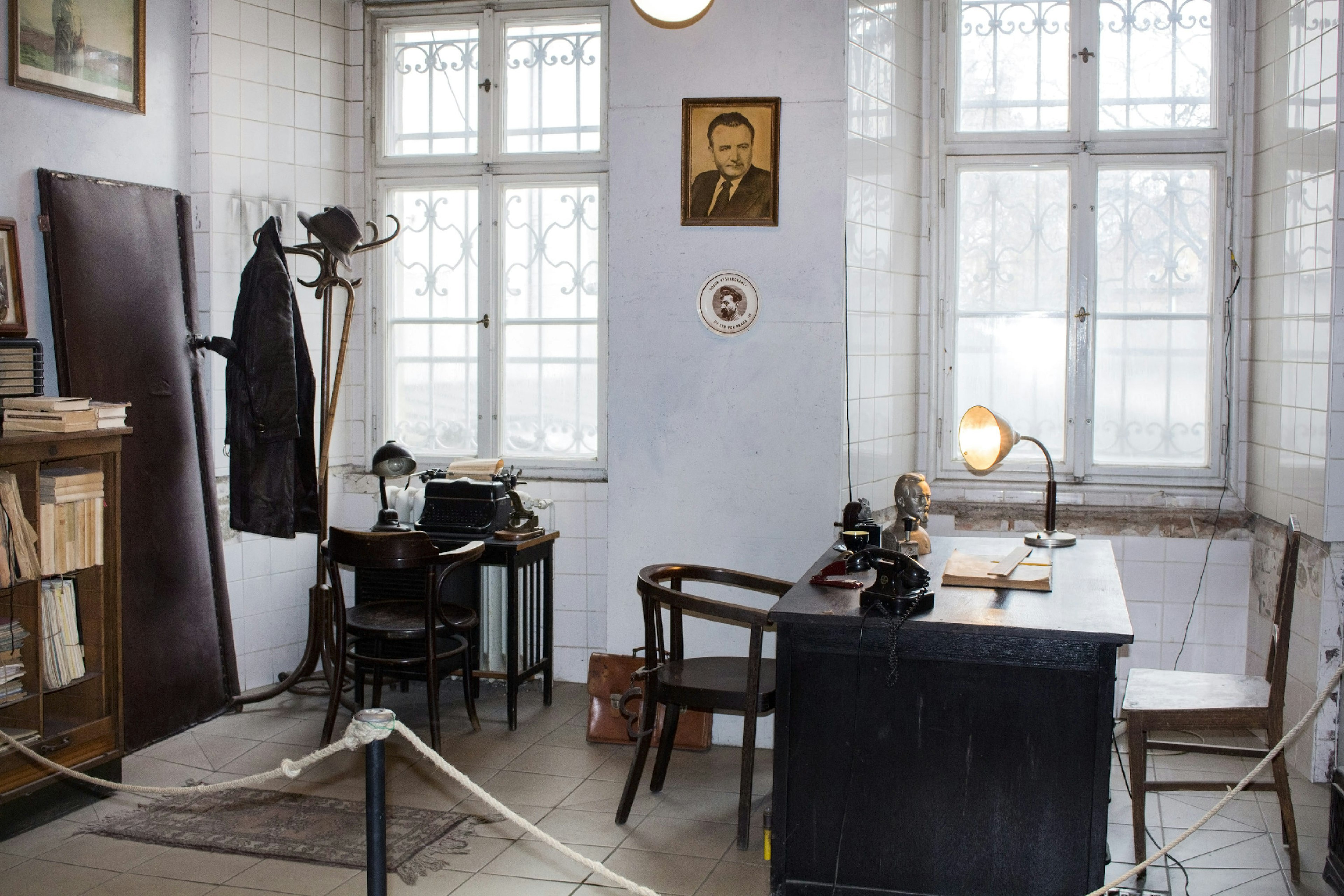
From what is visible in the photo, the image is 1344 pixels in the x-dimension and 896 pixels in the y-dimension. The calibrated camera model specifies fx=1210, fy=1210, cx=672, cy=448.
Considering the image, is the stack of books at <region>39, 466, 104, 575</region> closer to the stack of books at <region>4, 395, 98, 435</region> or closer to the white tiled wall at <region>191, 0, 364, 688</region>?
the stack of books at <region>4, 395, 98, 435</region>

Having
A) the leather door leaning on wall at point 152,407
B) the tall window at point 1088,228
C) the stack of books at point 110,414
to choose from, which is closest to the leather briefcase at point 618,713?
the leather door leaning on wall at point 152,407

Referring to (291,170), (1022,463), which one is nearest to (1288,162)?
(1022,463)

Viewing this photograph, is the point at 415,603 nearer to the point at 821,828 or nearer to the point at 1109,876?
the point at 821,828

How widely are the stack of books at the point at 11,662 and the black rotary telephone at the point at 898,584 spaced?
274 cm

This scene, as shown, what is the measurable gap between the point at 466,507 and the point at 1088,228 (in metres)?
3.13

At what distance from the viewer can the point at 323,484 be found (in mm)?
5434

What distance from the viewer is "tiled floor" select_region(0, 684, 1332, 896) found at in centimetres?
365

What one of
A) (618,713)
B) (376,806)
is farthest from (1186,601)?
(376,806)

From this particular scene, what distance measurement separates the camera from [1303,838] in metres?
4.02

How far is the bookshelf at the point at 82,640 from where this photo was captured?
4000 millimetres

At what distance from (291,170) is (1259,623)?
4881mm

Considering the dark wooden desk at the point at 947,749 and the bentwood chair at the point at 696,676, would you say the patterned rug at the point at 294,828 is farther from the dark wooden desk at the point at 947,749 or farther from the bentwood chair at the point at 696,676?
the dark wooden desk at the point at 947,749

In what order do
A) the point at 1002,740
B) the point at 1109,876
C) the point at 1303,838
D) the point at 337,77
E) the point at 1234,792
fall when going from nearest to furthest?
the point at 1234,792 → the point at 1002,740 → the point at 1109,876 → the point at 1303,838 → the point at 337,77

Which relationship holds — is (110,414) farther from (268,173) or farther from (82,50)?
(268,173)
